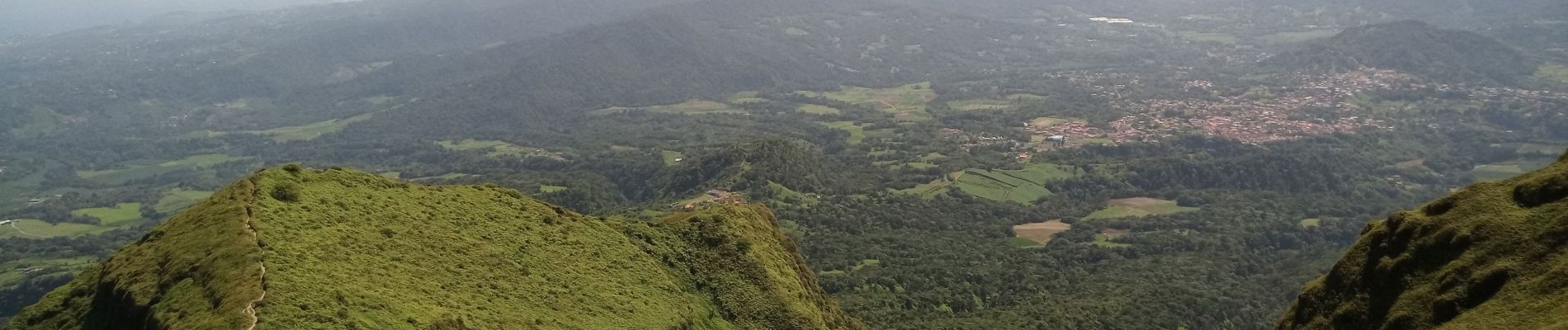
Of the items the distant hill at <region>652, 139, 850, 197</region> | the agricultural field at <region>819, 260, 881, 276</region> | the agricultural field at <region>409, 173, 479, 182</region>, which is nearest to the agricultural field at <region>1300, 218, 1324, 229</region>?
the agricultural field at <region>819, 260, 881, 276</region>

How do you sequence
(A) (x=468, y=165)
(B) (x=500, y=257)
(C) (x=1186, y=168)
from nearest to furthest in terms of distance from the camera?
1. (B) (x=500, y=257)
2. (C) (x=1186, y=168)
3. (A) (x=468, y=165)

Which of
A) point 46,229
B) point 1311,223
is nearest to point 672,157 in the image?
point 46,229

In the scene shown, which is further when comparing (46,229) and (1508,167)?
(46,229)

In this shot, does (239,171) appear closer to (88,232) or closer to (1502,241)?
(88,232)

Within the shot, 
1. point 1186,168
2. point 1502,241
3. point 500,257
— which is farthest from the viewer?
point 1186,168

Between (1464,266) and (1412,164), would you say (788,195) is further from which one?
(1464,266)

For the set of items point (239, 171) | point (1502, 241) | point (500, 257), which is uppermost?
point (1502, 241)

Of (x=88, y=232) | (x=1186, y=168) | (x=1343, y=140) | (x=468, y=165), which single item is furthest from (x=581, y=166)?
(x=1343, y=140)
